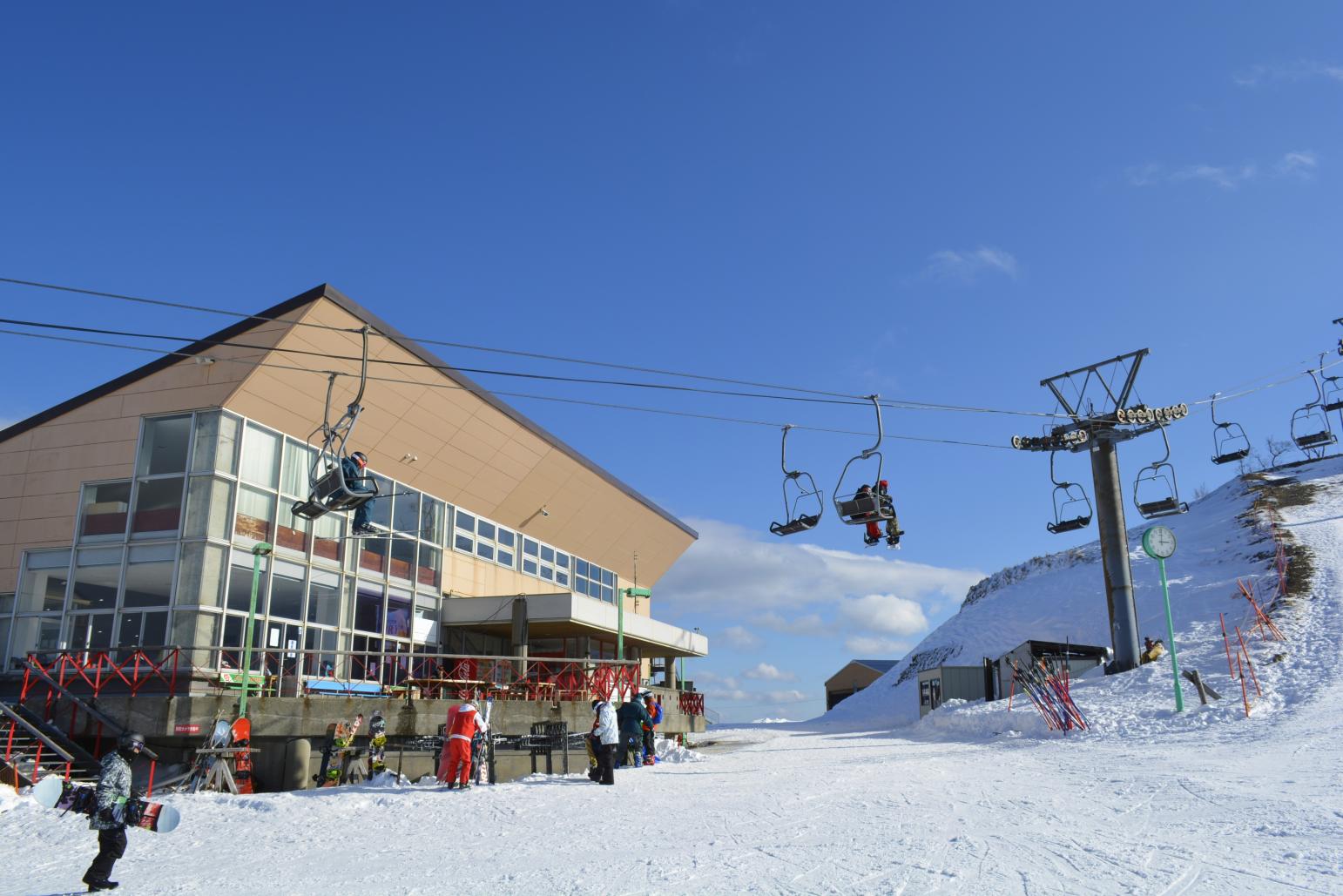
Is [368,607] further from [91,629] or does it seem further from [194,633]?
[91,629]

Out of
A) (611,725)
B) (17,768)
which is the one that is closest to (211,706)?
(17,768)

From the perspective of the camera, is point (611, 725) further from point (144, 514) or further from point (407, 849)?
point (144, 514)

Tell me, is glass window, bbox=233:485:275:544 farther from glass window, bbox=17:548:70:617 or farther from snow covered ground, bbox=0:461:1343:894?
snow covered ground, bbox=0:461:1343:894

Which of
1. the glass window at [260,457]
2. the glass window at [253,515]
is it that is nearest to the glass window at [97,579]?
the glass window at [253,515]

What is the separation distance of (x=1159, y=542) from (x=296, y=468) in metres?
21.3

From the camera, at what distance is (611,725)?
48.7 ft

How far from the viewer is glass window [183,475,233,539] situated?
21.9 m

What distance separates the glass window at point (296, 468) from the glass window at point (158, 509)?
7.86 ft

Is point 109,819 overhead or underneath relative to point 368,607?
underneath

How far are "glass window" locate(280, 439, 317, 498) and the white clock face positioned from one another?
20.6m

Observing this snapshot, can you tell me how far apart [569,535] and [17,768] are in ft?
74.8

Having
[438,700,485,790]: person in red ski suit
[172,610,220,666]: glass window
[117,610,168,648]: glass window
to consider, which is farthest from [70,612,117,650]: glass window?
[438,700,485,790]: person in red ski suit

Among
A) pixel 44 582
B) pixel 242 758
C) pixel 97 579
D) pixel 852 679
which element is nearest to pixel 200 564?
pixel 97 579

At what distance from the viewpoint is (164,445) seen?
23.0 m
